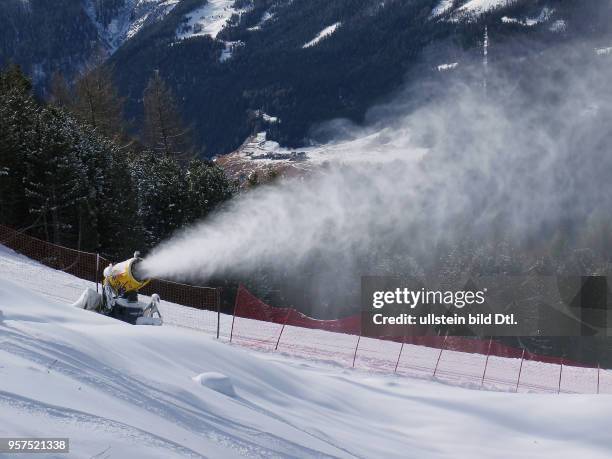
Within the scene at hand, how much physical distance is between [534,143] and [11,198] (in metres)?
74.7

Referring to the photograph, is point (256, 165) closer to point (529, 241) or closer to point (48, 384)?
point (529, 241)

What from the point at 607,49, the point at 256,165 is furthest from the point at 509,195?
the point at 607,49

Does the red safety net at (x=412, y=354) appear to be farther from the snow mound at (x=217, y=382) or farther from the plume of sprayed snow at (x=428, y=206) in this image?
the snow mound at (x=217, y=382)

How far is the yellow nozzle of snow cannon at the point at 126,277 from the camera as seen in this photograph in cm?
1525

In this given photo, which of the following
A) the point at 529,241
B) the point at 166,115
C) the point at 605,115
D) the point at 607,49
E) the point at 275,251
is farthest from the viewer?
the point at 607,49

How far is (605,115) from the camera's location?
377 ft

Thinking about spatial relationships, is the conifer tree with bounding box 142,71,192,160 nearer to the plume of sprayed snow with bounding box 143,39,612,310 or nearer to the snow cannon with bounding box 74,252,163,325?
the plume of sprayed snow with bounding box 143,39,612,310

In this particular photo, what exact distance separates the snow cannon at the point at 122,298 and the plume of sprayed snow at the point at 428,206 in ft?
13.5

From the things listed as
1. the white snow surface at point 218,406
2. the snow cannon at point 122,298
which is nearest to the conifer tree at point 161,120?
the snow cannon at point 122,298

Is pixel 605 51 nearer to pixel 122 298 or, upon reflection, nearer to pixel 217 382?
pixel 122 298

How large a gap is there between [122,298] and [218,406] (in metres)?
6.79

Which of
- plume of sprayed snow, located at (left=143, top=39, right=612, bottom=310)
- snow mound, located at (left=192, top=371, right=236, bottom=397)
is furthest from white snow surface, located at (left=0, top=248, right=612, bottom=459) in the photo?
plume of sprayed snow, located at (left=143, top=39, right=612, bottom=310)

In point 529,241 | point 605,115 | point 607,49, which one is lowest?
point 529,241

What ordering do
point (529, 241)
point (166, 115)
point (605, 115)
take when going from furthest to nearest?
point (605, 115)
point (529, 241)
point (166, 115)
